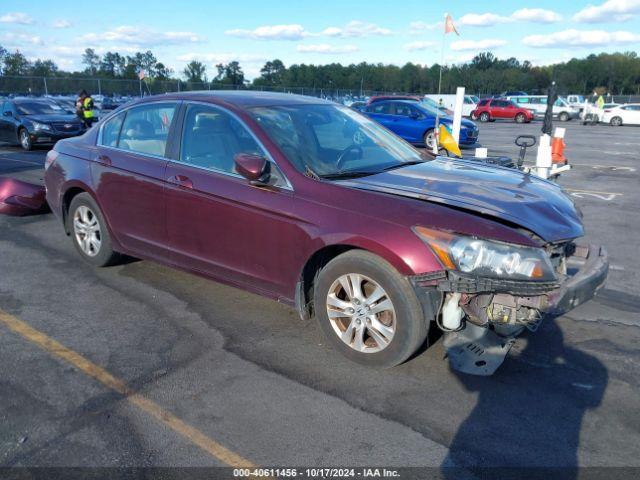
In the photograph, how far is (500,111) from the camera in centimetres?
3966

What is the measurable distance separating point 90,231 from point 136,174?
1.08 meters

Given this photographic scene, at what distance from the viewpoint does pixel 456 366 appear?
3.63m

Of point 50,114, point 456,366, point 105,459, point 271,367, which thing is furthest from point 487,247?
point 50,114

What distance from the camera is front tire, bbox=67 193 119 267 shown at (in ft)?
17.6

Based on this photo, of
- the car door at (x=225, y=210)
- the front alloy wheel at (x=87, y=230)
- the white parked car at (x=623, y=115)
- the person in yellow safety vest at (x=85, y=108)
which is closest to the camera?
the car door at (x=225, y=210)

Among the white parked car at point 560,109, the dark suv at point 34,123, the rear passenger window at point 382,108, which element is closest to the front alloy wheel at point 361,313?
the dark suv at point 34,123

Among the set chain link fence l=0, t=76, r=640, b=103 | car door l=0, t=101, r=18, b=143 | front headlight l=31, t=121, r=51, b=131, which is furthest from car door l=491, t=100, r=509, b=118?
car door l=0, t=101, r=18, b=143

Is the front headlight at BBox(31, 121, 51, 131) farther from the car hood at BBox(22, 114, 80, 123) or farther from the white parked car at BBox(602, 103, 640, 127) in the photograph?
the white parked car at BBox(602, 103, 640, 127)

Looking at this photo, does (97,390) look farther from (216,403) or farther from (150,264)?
(150,264)

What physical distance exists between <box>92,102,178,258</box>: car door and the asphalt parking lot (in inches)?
20.7

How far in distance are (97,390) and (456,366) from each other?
7.39 ft

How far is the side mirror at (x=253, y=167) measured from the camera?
381 cm

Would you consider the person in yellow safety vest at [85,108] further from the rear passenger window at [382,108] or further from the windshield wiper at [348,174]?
the windshield wiper at [348,174]

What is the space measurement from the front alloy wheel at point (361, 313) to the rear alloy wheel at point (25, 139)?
14.9 m
